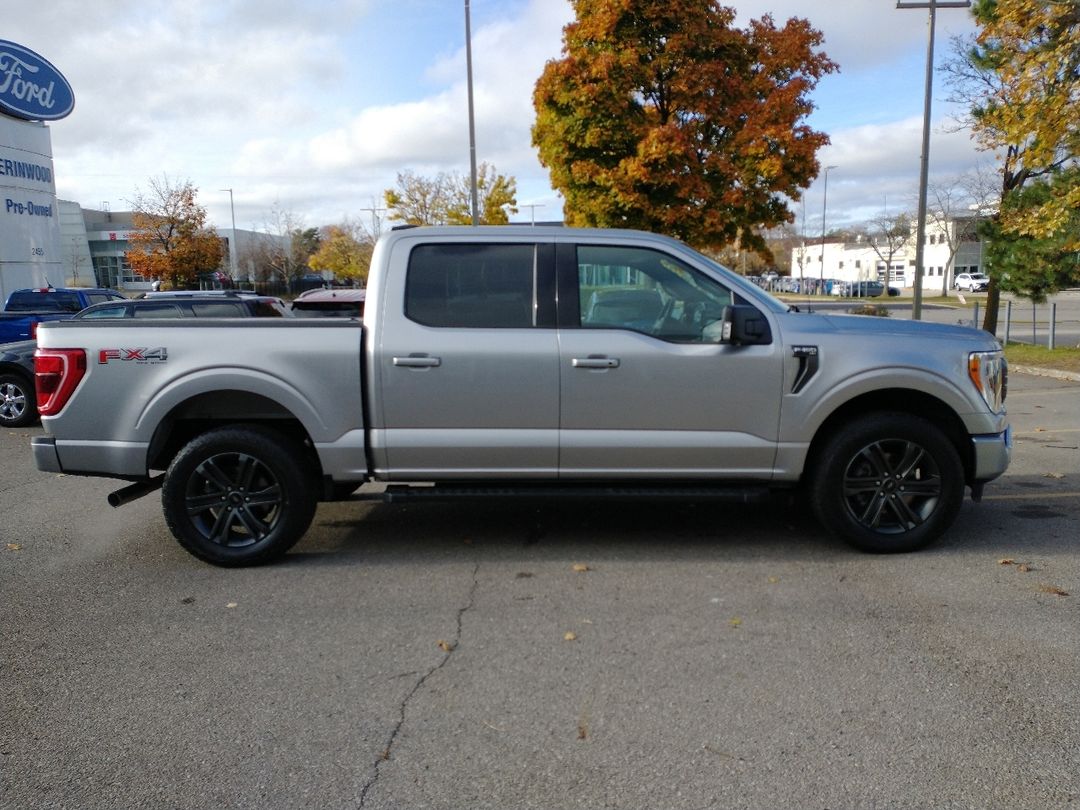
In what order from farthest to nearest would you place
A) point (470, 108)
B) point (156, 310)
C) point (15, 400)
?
point (470, 108), point (15, 400), point (156, 310)

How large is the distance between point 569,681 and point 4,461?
26.4ft

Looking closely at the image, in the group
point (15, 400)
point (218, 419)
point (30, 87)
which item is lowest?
point (15, 400)

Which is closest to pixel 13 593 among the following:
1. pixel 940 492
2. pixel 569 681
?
pixel 569 681

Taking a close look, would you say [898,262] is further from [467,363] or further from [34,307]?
[467,363]

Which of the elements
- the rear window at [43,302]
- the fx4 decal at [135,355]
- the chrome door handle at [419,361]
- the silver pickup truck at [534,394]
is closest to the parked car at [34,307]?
the rear window at [43,302]

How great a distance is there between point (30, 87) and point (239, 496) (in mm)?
25708

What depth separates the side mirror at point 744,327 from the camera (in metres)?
5.14

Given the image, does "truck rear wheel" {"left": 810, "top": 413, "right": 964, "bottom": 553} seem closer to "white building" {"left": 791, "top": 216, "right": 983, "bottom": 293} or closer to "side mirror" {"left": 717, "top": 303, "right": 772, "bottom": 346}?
"side mirror" {"left": 717, "top": 303, "right": 772, "bottom": 346}

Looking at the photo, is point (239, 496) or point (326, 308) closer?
point (239, 496)

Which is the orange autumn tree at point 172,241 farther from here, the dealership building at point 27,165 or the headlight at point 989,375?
the headlight at point 989,375

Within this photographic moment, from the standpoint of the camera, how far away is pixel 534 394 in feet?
17.2

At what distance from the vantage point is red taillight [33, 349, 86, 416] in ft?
17.3

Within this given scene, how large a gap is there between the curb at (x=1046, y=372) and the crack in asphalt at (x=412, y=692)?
12781 mm

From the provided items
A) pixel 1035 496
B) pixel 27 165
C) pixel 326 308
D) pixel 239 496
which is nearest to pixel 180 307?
pixel 326 308
